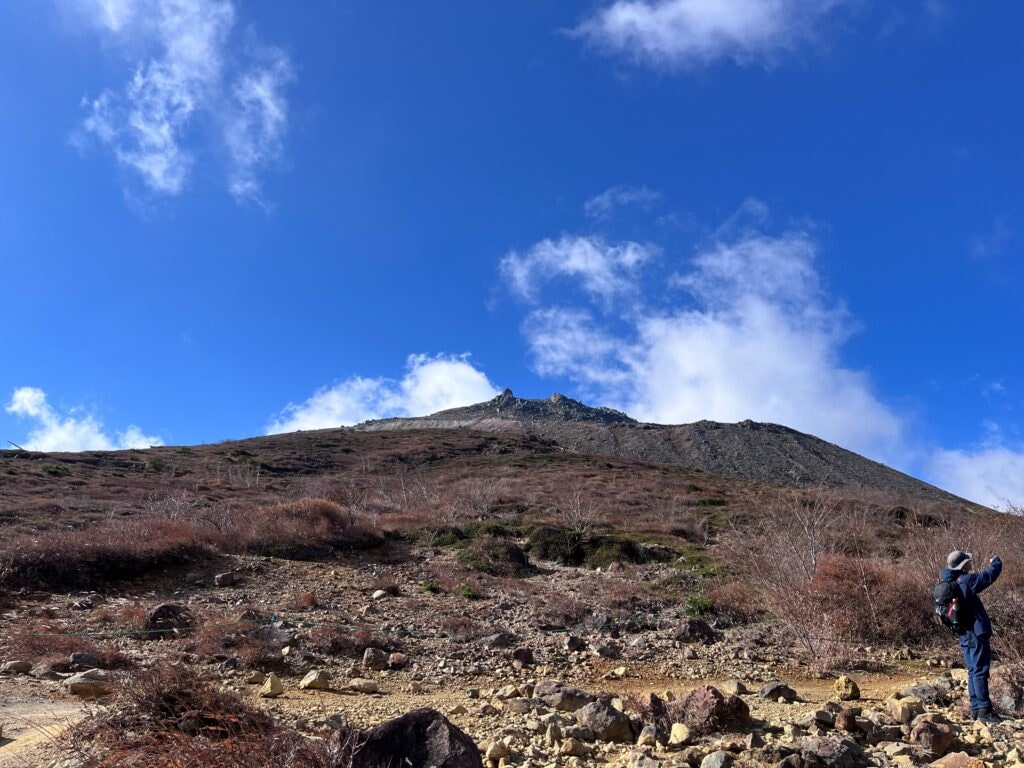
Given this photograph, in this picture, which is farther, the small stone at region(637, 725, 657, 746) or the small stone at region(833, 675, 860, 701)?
the small stone at region(833, 675, 860, 701)

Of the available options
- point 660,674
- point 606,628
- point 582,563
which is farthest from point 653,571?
point 660,674

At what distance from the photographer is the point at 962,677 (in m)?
8.09

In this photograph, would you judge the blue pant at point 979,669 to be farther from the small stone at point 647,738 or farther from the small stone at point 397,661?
the small stone at point 397,661

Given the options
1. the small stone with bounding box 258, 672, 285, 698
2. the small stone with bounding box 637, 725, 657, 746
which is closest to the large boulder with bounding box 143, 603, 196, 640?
the small stone with bounding box 258, 672, 285, 698

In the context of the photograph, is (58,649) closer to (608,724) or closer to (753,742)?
(608,724)

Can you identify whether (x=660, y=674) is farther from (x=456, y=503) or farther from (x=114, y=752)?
(x=456, y=503)

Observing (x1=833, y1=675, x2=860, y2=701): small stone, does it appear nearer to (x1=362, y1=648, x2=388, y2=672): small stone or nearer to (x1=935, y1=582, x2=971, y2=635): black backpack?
(x1=935, y1=582, x2=971, y2=635): black backpack

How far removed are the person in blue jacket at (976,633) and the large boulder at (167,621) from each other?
340 inches

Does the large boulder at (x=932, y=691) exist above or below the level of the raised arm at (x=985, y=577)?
below

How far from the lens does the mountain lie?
63.1 m

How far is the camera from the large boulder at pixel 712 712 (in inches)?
215

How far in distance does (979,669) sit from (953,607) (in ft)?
1.72

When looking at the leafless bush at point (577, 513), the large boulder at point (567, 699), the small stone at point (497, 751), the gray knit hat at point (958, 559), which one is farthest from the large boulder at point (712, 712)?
the leafless bush at point (577, 513)

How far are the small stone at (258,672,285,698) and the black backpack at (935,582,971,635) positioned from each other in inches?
243
